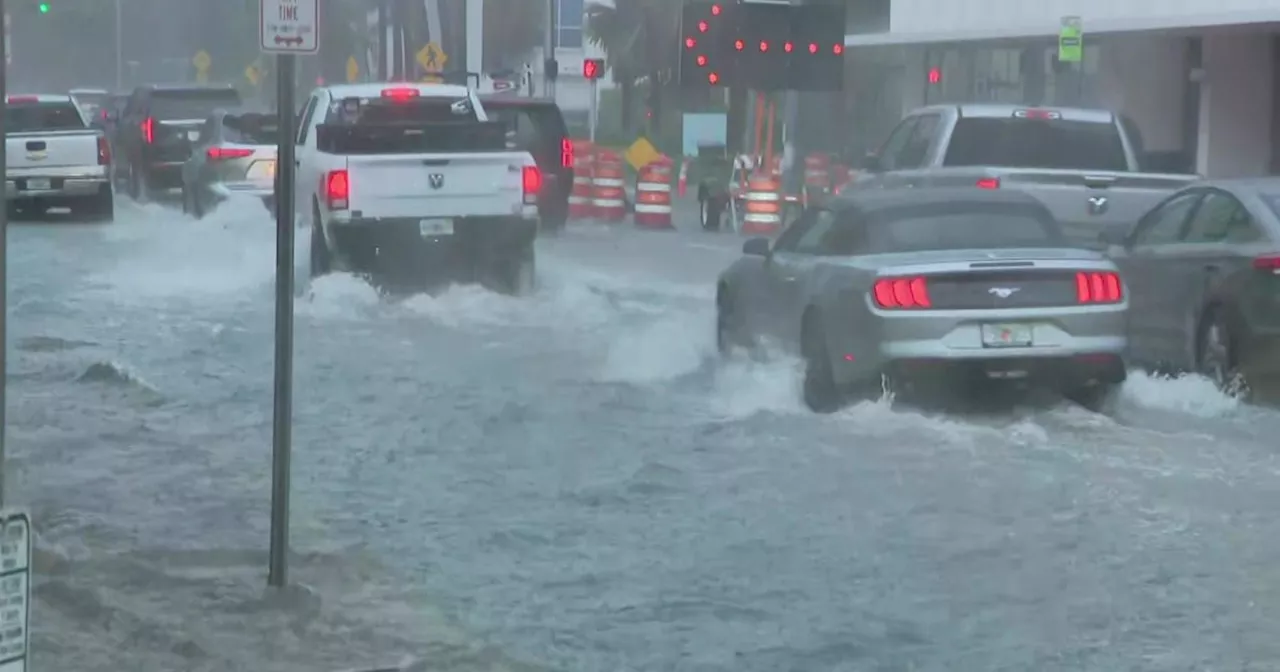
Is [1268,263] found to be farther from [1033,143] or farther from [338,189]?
[338,189]

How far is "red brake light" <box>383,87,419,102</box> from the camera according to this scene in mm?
23078

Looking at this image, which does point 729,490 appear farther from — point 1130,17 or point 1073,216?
point 1130,17

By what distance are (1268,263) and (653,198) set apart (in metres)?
20.9

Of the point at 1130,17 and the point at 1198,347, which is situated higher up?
the point at 1130,17

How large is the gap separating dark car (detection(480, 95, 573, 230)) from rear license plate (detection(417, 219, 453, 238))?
33.0 ft

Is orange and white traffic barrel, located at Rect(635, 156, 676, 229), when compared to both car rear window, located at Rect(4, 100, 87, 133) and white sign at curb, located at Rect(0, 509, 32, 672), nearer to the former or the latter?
car rear window, located at Rect(4, 100, 87, 133)

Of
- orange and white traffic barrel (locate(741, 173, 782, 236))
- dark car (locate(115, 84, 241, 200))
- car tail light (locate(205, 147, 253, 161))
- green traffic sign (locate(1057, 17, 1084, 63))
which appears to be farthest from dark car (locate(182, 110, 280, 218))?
green traffic sign (locate(1057, 17, 1084, 63))

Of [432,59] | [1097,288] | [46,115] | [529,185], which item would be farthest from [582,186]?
[1097,288]

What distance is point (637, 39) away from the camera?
206 ft

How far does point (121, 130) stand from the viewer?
39188mm

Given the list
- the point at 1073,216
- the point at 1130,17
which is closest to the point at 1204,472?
the point at 1073,216

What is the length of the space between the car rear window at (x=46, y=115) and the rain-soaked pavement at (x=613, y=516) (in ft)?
51.8

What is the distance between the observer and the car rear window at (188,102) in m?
36.9

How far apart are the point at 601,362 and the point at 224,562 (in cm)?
743
